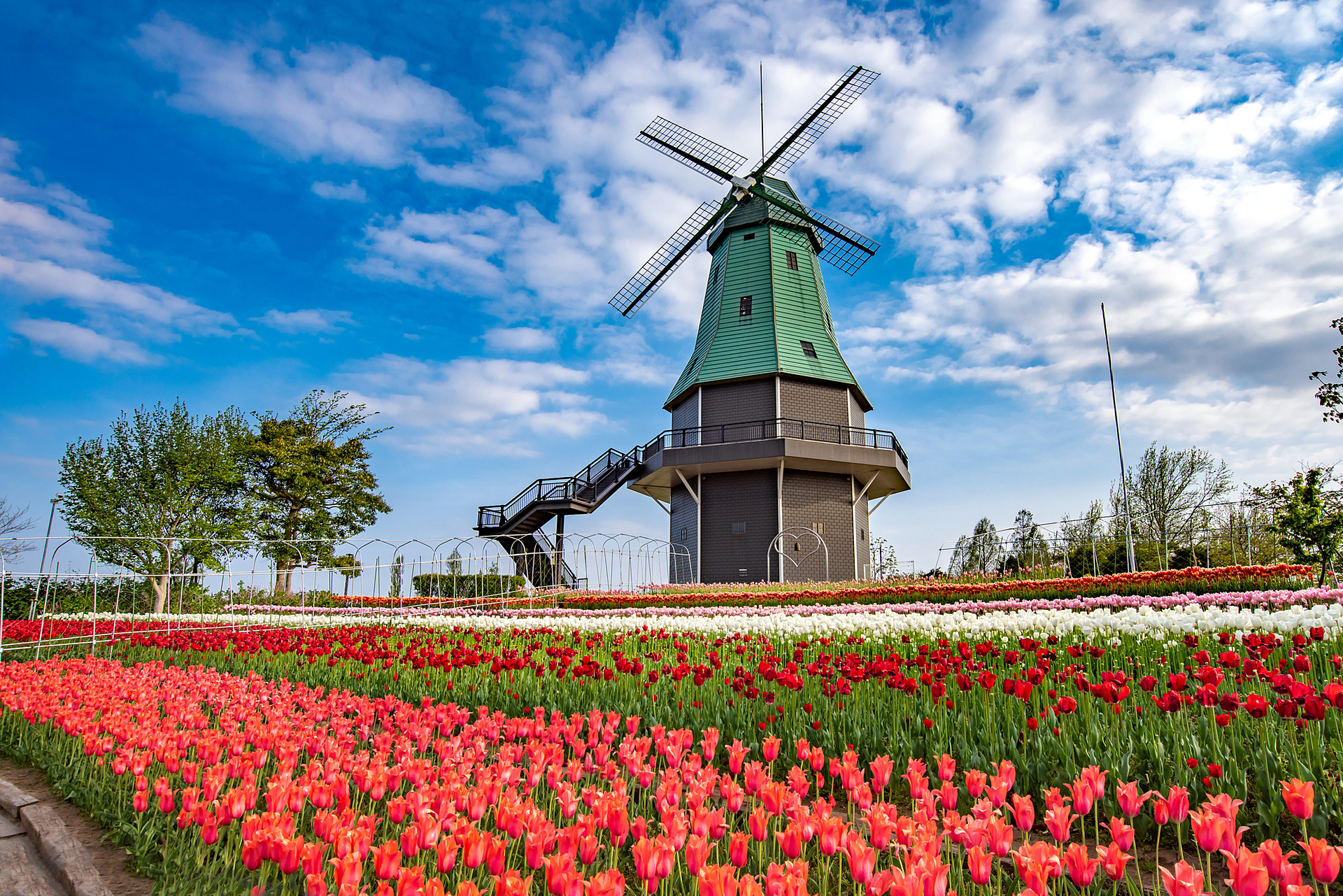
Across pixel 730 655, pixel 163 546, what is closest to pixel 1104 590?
pixel 730 655

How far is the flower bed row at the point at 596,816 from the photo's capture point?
1540 mm

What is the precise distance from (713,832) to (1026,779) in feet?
4.67

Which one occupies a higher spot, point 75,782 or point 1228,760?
point 1228,760

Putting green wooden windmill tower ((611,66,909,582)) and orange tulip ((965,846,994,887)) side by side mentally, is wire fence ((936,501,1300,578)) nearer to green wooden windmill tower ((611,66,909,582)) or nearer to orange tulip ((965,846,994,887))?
green wooden windmill tower ((611,66,909,582))

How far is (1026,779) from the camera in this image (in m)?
2.90

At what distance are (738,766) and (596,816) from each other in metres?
1.09

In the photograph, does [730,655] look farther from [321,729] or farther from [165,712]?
[165,712]

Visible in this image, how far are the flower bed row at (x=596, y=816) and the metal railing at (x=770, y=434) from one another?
19211 mm

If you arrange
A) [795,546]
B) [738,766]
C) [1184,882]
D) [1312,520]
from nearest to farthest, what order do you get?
[1184,882], [738,766], [1312,520], [795,546]

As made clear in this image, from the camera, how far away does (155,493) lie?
2344cm

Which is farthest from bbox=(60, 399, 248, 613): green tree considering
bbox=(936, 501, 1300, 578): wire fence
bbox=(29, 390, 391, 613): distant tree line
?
bbox=(936, 501, 1300, 578): wire fence

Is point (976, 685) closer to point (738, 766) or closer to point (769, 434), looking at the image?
point (738, 766)

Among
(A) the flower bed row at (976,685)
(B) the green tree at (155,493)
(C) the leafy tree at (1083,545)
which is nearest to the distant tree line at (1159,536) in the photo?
(C) the leafy tree at (1083,545)

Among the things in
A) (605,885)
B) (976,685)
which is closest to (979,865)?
(605,885)
